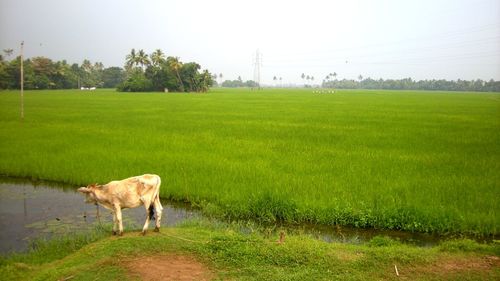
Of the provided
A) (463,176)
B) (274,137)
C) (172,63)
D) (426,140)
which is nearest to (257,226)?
(463,176)

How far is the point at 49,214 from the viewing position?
7.38 meters

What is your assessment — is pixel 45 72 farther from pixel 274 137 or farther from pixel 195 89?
pixel 274 137

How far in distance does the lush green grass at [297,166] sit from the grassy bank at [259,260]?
1.96 metres

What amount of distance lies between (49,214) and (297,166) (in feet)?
18.8

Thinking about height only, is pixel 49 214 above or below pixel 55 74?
below

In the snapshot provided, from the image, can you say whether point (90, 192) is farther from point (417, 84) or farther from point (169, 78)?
point (417, 84)

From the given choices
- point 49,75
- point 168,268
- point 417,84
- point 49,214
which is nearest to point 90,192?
point 168,268

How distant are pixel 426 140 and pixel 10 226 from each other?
12843 millimetres

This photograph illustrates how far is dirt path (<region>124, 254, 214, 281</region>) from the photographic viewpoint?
417 cm

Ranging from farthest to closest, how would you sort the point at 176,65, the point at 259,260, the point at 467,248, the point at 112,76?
the point at 112,76 < the point at 176,65 < the point at 467,248 < the point at 259,260

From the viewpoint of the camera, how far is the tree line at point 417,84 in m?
110

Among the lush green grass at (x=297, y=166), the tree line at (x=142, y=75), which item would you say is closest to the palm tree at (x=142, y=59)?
the tree line at (x=142, y=75)

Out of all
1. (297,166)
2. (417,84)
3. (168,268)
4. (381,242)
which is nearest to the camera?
(168,268)

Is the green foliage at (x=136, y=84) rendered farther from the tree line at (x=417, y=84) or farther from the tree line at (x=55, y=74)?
the tree line at (x=417, y=84)
